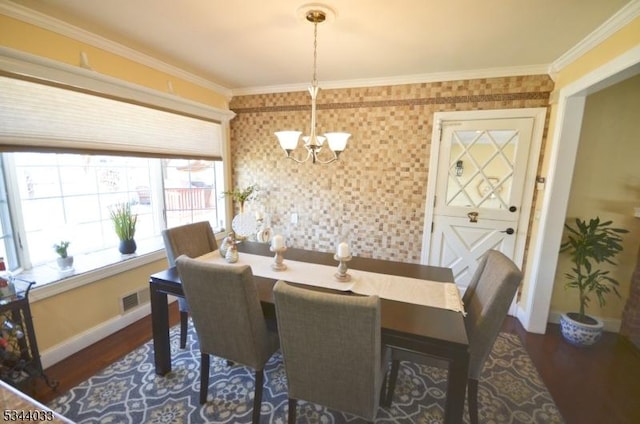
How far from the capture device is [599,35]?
1.87 meters

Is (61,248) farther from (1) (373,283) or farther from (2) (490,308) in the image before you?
(2) (490,308)

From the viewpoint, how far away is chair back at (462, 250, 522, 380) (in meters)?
1.33

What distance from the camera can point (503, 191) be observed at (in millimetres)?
2779

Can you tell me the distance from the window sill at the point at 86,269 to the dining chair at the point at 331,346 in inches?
72.6

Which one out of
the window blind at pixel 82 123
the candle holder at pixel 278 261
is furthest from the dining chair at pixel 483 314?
the window blind at pixel 82 123

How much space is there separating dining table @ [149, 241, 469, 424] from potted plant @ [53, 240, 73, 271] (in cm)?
94

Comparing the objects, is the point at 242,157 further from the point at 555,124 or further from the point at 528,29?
the point at 555,124

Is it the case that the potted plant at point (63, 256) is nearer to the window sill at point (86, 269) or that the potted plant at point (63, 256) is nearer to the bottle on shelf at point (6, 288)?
the window sill at point (86, 269)

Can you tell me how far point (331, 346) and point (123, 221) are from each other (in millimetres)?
2349

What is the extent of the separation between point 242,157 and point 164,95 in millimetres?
1189

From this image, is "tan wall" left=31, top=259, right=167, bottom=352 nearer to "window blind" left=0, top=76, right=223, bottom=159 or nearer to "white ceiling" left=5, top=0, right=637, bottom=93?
"window blind" left=0, top=76, right=223, bottom=159

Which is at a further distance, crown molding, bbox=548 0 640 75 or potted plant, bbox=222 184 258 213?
potted plant, bbox=222 184 258 213

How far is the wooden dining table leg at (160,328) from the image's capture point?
1816mm

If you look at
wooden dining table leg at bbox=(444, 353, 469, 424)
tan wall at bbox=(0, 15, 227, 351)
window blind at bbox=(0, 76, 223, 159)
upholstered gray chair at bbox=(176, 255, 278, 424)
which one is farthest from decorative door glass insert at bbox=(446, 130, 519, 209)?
tan wall at bbox=(0, 15, 227, 351)
